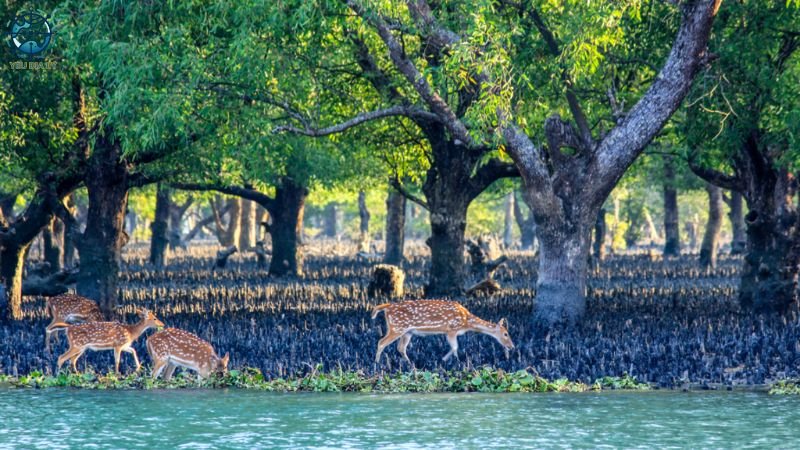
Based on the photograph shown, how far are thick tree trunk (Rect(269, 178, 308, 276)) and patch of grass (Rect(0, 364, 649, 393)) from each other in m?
22.8

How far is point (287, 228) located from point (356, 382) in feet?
78.0

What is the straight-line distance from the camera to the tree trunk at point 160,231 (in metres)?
48.0

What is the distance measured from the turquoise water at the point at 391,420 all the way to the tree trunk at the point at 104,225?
345 inches

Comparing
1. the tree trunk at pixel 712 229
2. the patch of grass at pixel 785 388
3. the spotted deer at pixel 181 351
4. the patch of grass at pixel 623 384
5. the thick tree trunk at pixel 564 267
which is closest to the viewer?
the patch of grass at pixel 785 388

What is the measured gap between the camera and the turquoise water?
44.2 ft

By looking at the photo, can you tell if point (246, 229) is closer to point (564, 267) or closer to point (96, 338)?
point (564, 267)

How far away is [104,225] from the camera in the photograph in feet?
84.2

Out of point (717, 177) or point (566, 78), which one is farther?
point (717, 177)

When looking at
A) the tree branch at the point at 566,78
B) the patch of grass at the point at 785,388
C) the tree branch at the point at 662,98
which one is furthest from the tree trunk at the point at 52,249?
the patch of grass at the point at 785,388

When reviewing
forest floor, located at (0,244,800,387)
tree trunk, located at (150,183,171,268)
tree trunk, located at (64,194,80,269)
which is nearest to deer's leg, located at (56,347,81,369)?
forest floor, located at (0,244,800,387)

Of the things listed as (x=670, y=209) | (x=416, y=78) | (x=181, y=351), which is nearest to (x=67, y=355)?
(x=181, y=351)

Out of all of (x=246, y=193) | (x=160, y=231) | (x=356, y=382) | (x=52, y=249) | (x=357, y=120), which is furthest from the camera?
(x=160, y=231)

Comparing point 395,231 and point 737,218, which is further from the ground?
point 737,218

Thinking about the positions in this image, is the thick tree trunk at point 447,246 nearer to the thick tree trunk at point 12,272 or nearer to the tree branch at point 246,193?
the thick tree trunk at point 12,272
